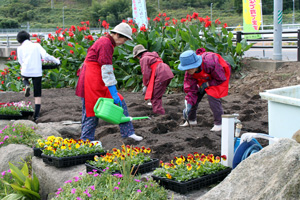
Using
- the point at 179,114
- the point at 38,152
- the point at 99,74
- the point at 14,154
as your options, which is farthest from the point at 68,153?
the point at 179,114

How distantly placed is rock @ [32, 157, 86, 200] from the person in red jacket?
3087 mm

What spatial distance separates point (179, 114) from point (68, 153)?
3.06 meters

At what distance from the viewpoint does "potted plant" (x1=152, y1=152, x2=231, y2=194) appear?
309 cm

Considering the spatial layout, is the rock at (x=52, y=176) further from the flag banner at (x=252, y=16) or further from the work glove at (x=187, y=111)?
the flag banner at (x=252, y=16)

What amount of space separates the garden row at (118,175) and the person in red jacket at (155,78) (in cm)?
289

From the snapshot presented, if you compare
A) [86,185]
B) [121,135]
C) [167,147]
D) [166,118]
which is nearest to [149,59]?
[166,118]

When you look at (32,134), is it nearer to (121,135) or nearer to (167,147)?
(121,135)

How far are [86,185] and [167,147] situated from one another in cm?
184

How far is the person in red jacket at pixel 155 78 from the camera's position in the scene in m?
7.05

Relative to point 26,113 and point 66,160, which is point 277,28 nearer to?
point 26,113

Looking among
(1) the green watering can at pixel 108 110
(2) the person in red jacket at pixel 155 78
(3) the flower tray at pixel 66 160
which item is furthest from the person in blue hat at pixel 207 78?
(3) the flower tray at pixel 66 160

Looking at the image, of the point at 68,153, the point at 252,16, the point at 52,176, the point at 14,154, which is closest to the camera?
the point at 52,176

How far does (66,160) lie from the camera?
3992mm

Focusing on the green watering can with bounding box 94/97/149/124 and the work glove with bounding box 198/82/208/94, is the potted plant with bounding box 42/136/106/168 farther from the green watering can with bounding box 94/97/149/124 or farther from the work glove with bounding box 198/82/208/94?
the work glove with bounding box 198/82/208/94
